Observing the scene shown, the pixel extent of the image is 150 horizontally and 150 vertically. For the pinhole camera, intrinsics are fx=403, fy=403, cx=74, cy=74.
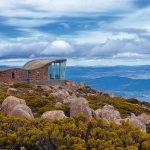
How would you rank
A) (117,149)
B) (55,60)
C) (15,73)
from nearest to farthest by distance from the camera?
(117,149) → (15,73) → (55,60)

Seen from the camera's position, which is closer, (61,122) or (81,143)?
(81,143)

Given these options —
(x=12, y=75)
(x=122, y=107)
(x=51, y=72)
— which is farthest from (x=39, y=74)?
(x=122, y=107)

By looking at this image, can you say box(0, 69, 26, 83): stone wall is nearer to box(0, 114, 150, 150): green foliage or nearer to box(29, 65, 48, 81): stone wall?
box(29, 65, 48, 81): stone wall

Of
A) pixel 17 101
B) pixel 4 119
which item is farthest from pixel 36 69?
pixel 4 119

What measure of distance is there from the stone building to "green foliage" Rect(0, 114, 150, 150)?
56.3 m

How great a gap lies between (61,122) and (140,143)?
341cm

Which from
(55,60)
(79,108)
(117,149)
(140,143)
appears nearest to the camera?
(117,149)

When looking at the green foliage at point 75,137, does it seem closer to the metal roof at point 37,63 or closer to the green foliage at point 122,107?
the green foliage at point 122,107

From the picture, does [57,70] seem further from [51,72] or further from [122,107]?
[122,107]

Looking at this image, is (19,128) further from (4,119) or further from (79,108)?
(79,108)

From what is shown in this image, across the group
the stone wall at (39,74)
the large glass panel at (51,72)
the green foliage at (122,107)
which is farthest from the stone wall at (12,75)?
the green foliage at (122,107)

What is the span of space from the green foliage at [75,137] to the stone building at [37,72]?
2216 inches

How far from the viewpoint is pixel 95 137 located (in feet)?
46.6

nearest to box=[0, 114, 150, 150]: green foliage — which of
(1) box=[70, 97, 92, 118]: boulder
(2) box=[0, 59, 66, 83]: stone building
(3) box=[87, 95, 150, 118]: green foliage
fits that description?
(1) box=[70, 97, 92, 118]: boulder
